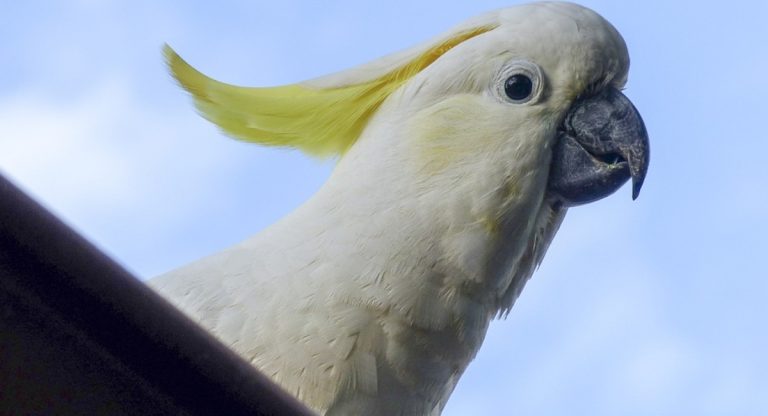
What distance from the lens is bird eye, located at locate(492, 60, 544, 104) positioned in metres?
2.49

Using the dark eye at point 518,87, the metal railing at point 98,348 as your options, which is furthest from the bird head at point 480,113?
the metal railing at point 98,348

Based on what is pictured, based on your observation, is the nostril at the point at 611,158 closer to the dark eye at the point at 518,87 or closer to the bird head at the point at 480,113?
the bird head at the point at 480,113

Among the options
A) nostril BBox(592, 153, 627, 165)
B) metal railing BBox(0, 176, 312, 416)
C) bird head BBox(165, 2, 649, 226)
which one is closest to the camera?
metal railing BBox(0, 176, 312, 416)

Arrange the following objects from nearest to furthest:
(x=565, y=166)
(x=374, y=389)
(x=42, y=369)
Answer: (x=42, y=369) → (x=374, y=389) → (x=565, y=166)

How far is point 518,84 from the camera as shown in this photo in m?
2.49

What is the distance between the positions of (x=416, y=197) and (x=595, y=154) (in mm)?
447

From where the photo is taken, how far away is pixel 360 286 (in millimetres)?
2221

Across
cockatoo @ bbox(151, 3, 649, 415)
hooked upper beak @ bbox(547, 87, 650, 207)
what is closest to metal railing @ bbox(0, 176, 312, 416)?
cockatoo @ bbox(151, 3, 649, 415)

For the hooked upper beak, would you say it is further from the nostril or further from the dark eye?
the dark eye

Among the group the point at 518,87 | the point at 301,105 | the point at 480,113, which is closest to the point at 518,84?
the point at 518,87

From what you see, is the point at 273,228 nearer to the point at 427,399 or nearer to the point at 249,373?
the point at 427,399

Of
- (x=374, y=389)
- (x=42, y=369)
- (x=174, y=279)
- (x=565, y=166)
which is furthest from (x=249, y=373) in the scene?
(x=565, y=166)

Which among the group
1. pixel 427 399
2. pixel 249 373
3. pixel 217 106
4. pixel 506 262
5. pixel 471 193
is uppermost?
pixel 249 373

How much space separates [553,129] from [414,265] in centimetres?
48
